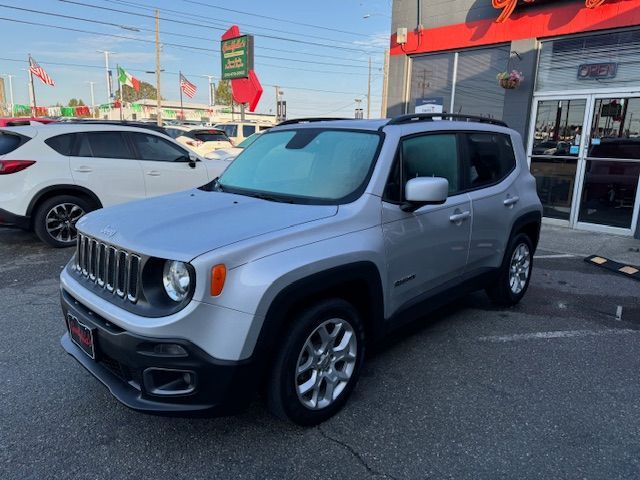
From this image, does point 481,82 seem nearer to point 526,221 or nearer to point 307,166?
point 526,221

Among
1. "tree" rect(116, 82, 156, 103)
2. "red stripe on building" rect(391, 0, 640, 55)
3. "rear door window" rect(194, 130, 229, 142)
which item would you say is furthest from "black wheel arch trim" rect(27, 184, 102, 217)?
"tree" rect(116, 82, 156, 103)

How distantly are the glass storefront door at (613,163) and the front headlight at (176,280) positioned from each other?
826 centimetres

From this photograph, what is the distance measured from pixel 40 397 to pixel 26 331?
4.03 ft

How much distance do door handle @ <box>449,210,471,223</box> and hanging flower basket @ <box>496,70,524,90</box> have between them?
20.7ft

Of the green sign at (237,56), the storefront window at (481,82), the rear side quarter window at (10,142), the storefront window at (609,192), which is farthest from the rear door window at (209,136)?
the storefront window at (609,192)

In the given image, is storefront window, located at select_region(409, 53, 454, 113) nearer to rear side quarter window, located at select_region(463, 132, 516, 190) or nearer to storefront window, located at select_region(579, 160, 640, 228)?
storefront window, located at select_region(579, 160, 640, 228)

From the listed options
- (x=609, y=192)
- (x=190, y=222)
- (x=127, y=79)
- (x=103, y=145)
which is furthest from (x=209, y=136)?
(x=127, y=79)

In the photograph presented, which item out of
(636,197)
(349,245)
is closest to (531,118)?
(636,197)

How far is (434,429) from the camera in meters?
2.87

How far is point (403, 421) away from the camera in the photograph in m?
2.94

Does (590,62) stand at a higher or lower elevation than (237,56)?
lower

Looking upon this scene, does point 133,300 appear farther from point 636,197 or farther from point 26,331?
point 636,197

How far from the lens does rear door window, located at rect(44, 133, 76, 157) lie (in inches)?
269

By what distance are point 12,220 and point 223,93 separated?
293 ft
